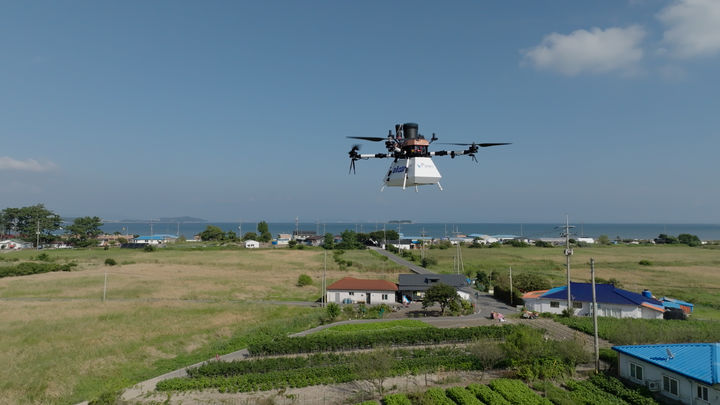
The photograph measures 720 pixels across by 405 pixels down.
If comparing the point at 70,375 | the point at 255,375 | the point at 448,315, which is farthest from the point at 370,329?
the point at 70,375

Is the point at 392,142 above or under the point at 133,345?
above

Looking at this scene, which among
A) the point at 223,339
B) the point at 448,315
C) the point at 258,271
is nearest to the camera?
the point at 223,339

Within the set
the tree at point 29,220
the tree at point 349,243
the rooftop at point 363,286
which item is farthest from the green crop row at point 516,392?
the tree at point 29,220

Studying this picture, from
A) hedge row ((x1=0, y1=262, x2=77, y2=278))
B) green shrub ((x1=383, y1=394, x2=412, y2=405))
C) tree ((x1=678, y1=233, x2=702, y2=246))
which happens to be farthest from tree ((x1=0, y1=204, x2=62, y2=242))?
tree ((x1=678, y1=233, x2=702, y2=246))

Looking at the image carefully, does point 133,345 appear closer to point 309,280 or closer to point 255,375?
point 255,375

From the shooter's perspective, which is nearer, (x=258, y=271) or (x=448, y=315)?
(x=448, y=315)

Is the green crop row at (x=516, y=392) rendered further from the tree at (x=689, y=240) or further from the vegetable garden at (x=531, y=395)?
the tree at (x=689, y=240)

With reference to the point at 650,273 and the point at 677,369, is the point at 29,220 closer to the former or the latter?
the point at 677,369
